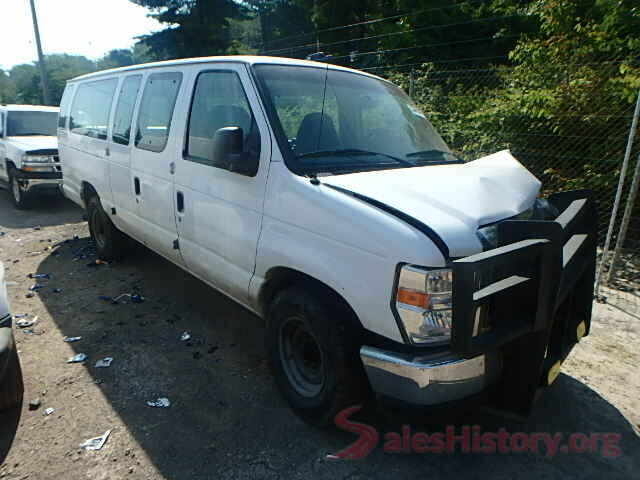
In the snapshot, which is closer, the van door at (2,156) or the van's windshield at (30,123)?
the van door at (2,156)

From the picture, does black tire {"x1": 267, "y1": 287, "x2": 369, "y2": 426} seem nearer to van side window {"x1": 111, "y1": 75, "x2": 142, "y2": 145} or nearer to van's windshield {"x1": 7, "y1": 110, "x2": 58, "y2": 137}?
van side window {"x1": 111, "y1": 75, "x2": 142, "y2": 145}

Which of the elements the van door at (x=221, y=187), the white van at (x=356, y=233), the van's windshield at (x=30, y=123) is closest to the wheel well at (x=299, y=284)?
the white van at (x=356, y=233)

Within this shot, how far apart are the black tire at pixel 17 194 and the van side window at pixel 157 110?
579 centimetres

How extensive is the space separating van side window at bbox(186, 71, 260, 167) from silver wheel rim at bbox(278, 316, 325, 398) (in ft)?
3.71

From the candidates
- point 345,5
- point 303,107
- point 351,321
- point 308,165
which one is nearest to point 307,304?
point 351,321

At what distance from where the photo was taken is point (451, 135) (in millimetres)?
8234

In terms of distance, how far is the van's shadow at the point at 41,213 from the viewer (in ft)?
25.7

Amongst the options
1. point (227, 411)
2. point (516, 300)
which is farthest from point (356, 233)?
point (227, 411)

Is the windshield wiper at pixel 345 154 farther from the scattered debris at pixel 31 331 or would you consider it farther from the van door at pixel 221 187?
the scattered debris at pixel 31 331

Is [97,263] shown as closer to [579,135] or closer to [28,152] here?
[28,152]

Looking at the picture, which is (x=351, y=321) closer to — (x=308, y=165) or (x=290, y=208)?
(x=290, y=208)

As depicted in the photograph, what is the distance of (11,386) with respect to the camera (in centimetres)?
286

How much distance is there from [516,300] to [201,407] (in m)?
2.10

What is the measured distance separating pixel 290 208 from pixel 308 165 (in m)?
0.32
